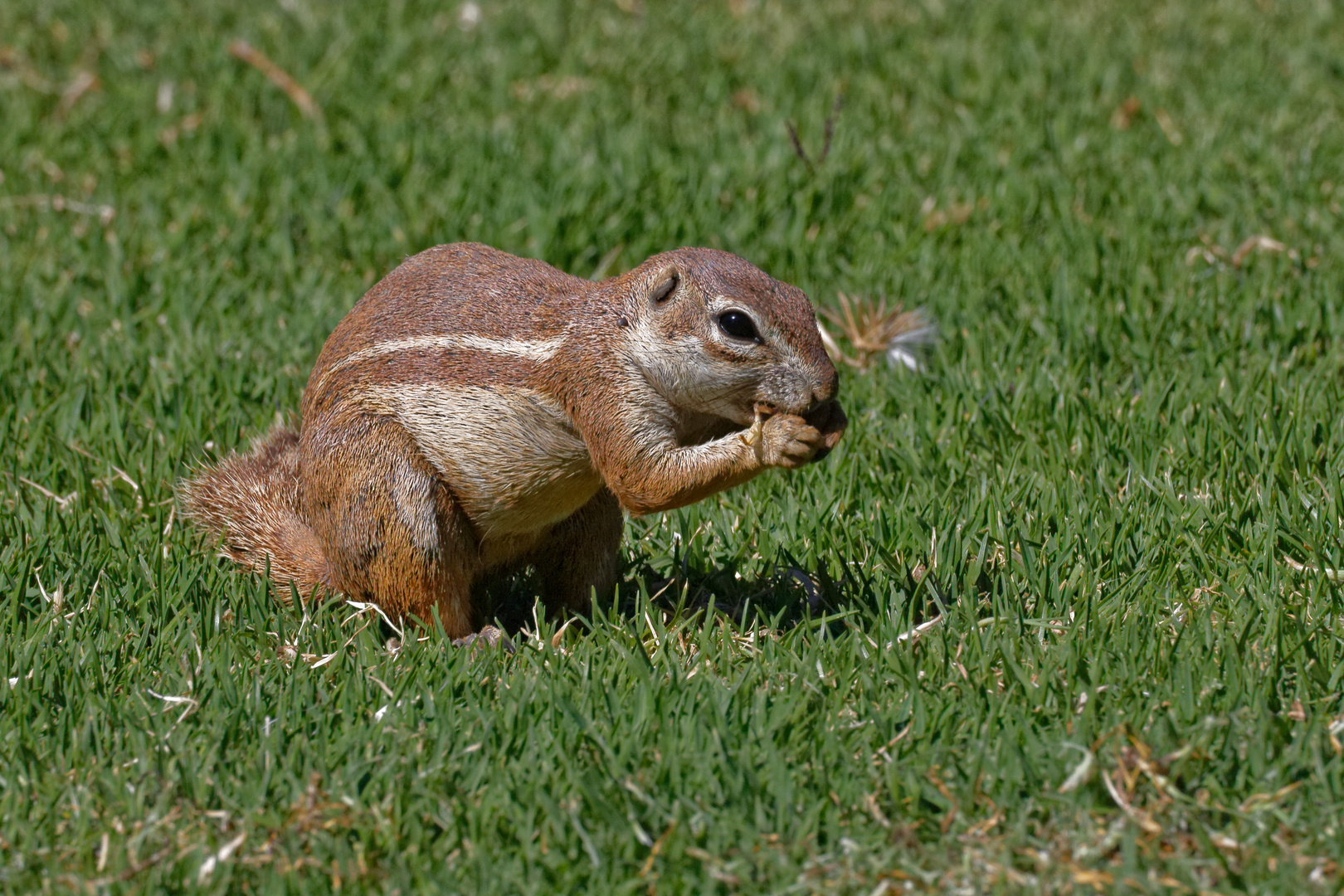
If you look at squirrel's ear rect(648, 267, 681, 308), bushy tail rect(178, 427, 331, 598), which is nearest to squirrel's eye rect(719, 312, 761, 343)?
squirrel's ear rect(648, 267, 681, 308)

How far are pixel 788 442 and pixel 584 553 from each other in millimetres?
780

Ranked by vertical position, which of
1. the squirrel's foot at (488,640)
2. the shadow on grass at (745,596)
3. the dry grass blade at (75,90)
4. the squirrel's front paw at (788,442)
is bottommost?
the shadow on grass at (745,596)

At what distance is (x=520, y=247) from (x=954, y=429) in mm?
1905

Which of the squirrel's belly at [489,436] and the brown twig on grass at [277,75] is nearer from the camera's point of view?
the squirrel's belly at [489,436]

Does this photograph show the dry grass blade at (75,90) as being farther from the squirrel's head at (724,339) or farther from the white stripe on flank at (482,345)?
the squirrel's head at (724,339)

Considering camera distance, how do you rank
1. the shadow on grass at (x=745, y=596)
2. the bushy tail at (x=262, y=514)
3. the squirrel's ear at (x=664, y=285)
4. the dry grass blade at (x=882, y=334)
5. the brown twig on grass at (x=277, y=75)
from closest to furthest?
1. the squirrel's ear at (x=664, y=285)
2. the shadow on grass at (x=745, y=596)
3. the bushy tail at (x=262, y=514)
4. the dry grass blade at (x=882, y=334)
5. the brown twig on grass at (x=277, y=75)

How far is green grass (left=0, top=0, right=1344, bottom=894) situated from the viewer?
2.71 metres

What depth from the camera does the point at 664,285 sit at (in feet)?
10.7

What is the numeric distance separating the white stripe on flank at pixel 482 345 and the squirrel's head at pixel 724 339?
0.19m

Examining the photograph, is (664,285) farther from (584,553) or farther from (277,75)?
(277,75)

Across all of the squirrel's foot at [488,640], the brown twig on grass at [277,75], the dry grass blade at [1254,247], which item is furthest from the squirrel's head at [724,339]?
the brown twig on grass at [277,75]

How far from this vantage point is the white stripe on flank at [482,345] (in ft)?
11.0

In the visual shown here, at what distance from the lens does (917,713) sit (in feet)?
9.75

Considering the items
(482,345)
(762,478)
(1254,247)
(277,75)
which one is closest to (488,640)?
(482,345)
